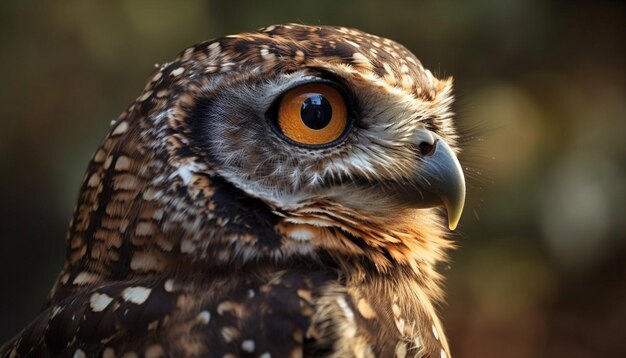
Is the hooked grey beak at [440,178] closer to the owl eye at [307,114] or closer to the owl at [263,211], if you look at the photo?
the owl at [263,211]

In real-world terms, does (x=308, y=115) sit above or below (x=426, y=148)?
above

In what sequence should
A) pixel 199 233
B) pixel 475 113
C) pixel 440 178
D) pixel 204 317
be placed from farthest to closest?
pixel 475 113
pixel 440 178
pixel 199 233
pixel 204 317

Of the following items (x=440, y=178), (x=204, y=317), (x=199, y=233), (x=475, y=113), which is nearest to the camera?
(x=204, y=317)

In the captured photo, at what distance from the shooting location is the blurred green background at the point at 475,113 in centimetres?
486

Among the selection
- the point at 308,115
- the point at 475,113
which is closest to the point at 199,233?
the point at 308,115

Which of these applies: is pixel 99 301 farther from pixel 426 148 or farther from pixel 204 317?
pixel 426 148

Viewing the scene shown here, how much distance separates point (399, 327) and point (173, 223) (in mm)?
566

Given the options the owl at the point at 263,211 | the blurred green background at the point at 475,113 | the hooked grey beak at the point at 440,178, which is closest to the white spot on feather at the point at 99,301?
the owl at the point at 263,211

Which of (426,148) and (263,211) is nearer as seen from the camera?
(263,211)

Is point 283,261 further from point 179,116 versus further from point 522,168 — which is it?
point 522,168

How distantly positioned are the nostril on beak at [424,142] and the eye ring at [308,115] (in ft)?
0.79

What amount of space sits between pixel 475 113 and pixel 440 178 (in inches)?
99.1

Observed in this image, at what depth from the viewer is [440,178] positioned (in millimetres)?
2020

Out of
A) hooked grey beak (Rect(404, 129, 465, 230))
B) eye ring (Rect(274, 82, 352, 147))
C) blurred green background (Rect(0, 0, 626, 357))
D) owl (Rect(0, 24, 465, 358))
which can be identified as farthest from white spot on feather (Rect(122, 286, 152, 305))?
blurred green background (Rect(0, 0, 626, 357))
